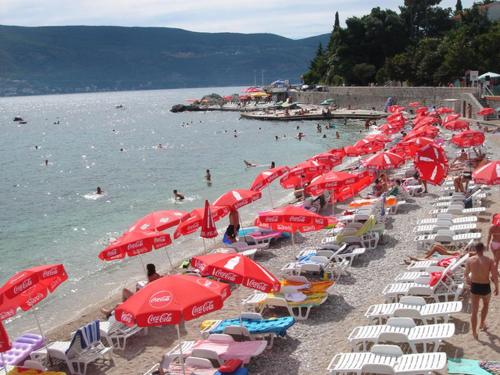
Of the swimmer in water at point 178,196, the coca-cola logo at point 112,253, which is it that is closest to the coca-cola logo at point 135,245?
the coca-cola logo at point 112,253

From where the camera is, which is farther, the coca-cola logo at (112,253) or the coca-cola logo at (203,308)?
the coca-cola logo at (112,253)

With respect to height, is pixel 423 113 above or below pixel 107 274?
above

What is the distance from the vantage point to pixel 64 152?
58.4 metres

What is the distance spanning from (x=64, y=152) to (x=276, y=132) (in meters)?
21.8

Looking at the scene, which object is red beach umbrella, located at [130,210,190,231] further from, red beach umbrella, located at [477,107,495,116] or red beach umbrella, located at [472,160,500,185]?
red beach umbrella, located at [477,107,495,116]

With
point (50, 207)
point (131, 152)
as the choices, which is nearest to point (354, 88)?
point (131, 152)

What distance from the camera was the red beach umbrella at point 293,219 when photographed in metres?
11.3

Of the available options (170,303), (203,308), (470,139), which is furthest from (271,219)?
(470,139)

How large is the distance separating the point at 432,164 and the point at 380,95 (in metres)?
51.3

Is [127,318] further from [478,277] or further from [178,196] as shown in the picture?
[178,196]

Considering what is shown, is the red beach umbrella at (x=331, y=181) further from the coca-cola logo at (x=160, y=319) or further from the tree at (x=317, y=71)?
the tree at (x=317, y=71)

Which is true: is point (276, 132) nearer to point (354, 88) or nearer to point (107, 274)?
point (354, 88)

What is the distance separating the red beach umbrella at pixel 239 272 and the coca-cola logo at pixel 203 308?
3.71ft

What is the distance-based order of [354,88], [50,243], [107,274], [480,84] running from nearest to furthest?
1. [107,274]
2. [50,243]
3. [480,84]
4. [354,88]
